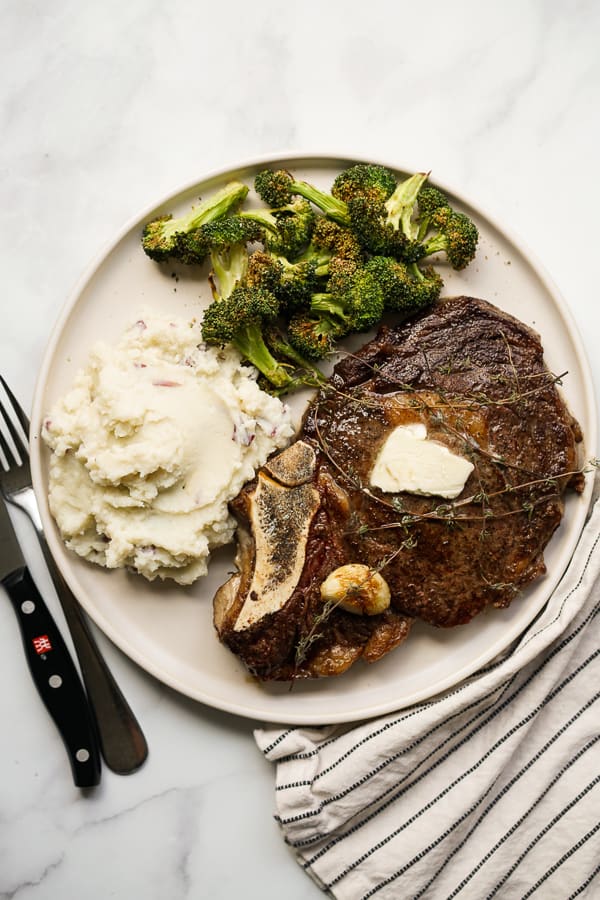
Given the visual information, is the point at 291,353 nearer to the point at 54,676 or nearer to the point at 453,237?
the point at 453,237

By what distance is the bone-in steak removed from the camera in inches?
138

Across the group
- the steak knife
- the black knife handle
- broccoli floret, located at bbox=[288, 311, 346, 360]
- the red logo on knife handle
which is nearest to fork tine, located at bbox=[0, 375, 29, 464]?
the steak knife

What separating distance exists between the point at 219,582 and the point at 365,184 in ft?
6.86

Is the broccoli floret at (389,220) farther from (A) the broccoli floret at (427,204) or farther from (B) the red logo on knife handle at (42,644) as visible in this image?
(B) the red logo on knife handle at (42,644)

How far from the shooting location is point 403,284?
3678mm

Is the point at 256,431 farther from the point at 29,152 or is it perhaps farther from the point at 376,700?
the point at 29,152

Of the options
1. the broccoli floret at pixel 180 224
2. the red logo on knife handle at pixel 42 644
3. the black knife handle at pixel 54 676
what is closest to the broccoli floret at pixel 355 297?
the broccoli floret at pixel 180 224

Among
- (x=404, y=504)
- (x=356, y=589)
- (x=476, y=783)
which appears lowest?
(x=476, y=783)

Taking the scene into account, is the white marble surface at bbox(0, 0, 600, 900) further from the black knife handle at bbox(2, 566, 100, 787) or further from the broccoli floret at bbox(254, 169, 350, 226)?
the broccoli floret at bbox(254, 169, 350, 226)

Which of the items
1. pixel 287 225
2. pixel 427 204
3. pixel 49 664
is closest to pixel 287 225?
pixel 287 225

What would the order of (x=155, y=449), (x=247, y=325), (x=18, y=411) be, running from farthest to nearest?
(x=18, y=411)
(x=247, y=325)
(x=155, y=449)

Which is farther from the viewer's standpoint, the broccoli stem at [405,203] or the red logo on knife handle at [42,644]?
the red logo on knife handle at [42,644]

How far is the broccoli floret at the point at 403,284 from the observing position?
144 inches

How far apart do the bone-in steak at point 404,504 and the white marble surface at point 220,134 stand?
68 cm
